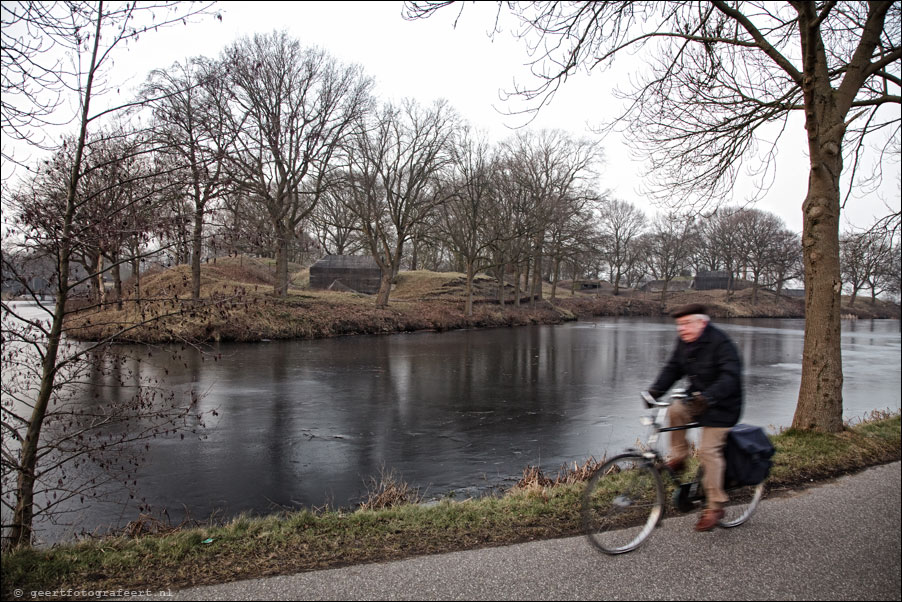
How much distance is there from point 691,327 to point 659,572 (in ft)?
6.14

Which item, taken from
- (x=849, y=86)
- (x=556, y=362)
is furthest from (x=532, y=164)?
(x=849, y=86)

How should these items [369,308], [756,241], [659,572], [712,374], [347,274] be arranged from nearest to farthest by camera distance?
[659,572]
[712,374]
[369,308]
[347,274]
[756,241]

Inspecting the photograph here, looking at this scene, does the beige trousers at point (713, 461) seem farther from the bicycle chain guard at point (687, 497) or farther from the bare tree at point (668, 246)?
the bare tree at point (668, 246)

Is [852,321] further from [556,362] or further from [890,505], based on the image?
[890,505]

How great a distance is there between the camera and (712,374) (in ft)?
15.0

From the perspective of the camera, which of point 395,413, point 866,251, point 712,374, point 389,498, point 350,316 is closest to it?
point 712,374

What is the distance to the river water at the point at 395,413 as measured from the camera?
7.91 meters

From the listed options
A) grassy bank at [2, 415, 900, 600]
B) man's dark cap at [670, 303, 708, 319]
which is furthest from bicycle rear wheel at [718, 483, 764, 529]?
man's dark cap at [670, 303, 708, 319]

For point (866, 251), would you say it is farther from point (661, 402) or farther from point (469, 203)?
point (469, 203)

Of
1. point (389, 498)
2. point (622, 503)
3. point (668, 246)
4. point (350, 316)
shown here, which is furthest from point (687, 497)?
point (668, 246)

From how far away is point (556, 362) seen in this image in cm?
2216

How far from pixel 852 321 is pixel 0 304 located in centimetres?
5295

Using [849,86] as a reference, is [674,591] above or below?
below

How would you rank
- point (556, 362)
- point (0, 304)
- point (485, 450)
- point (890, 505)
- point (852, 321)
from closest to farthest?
point (0, 304) → point (890, 505) → point (485, 450) → point (556, 362) → point (852, 321)
